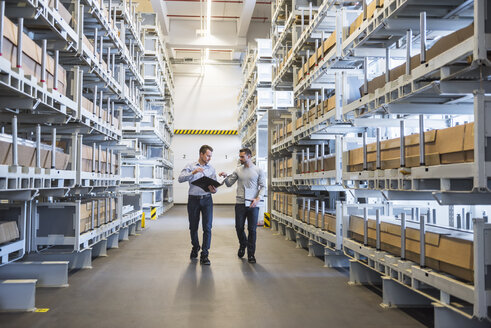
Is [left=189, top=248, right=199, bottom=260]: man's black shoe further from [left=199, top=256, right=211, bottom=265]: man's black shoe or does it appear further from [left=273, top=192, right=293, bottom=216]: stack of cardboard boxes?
[left=273, top=192, right=293, bottom=216]: stack of cardboard boxes

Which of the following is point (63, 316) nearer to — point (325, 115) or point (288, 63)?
point (325, 115)

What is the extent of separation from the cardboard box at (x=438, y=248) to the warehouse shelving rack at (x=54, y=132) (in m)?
3.47

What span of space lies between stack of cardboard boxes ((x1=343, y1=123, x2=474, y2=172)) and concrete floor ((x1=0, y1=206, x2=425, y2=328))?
1.41 metres

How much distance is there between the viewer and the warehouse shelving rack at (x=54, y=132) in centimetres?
418

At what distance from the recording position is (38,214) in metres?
5.88

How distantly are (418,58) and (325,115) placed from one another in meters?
2.59

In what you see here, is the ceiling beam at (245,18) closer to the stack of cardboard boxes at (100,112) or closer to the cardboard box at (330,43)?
the stack of cardboard boxes at (100,112)

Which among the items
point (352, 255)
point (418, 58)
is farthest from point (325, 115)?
point (418, 58)

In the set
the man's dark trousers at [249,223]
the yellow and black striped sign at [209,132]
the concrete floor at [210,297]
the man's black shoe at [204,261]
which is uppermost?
the yellow and black striped sign at [209,132]

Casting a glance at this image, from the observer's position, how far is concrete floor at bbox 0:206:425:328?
157 inches

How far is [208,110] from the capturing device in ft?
79.6

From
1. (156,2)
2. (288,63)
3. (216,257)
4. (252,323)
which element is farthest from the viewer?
(156,2)

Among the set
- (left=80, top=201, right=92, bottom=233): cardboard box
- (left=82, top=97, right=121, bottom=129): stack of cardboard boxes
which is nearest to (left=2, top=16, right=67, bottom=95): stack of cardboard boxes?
(left=82, top=97, right=121, bottom=129): stack of cardboard boxes

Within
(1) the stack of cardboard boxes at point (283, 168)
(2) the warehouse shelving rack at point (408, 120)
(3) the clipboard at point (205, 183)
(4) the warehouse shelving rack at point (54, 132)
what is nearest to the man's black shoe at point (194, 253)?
(3) the clipboard at point (205, 183)
